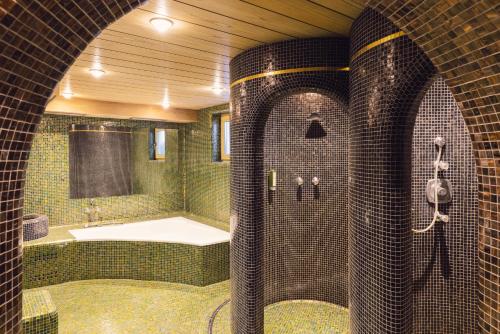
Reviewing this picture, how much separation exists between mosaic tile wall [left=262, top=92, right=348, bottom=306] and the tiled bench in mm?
2084

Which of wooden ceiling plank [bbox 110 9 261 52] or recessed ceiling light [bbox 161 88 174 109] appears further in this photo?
recessed ceiling light [bbox 161 88 174 109]

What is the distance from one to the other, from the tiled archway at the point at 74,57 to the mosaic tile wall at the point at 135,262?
10.8 ft

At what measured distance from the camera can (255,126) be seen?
2670 millimetres

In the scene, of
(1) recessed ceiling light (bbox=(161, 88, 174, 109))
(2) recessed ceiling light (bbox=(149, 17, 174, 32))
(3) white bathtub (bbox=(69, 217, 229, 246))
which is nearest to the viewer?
(2) recessed ceiling light (bbox=(149, 17, 174, 32))

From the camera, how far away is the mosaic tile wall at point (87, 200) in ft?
15.8

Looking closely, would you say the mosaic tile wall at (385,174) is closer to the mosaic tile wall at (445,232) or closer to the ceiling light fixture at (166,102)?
the mosaic tile wall at (445,232)

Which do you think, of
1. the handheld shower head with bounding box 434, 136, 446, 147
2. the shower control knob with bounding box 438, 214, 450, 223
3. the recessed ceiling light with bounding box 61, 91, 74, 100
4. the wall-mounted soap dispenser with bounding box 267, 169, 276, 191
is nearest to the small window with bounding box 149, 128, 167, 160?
the recessed ceiling light with bounding box 61, 91, 74, 100

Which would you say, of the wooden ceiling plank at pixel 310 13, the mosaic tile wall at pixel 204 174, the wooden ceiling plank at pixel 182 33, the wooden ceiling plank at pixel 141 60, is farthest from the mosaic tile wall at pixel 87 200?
the wooden ceiling plank at pixel 310 13

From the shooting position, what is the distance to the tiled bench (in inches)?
98.8

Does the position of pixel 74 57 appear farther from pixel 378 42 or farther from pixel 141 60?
pixel 141 60

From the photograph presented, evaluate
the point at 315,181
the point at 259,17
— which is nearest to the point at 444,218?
the point at 315,181

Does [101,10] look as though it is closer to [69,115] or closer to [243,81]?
[243,81]

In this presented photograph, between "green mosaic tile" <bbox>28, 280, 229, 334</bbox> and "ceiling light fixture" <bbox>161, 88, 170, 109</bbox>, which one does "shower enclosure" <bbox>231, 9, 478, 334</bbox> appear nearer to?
"green mosaic tile" <bbox>28, 280, 229, 334</bbox>

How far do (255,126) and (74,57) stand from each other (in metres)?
1.75
